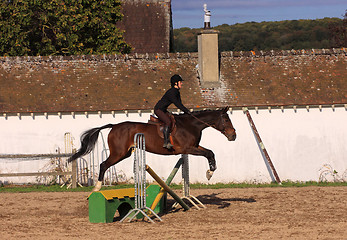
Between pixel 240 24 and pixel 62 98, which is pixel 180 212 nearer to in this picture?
pixel 62 98

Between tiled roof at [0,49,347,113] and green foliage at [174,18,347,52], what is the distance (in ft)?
232

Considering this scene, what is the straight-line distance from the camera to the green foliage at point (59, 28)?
2891 cm

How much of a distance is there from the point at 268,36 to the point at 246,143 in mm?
90678

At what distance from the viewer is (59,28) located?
29875 millimetres

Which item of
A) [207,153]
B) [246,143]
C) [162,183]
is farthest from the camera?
[246,143]

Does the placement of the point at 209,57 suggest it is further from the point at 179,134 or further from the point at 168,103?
the point at 179,134

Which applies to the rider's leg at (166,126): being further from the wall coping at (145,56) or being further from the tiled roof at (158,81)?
the wall coping at (145,56)

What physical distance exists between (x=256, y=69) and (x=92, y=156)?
7874 millimetres

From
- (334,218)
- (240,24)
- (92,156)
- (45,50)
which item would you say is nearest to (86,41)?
(45,50)

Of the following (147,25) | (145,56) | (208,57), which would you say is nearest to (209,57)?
(208,57)

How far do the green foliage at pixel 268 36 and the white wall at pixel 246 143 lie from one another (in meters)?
73.2

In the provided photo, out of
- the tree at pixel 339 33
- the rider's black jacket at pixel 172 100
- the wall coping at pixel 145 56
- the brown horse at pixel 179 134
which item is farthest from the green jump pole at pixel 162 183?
the tree at pixel 339 33

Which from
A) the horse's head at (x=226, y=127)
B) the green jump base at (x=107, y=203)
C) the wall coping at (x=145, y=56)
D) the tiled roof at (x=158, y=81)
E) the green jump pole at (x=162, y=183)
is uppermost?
the wall coping at (x=145, y=56)

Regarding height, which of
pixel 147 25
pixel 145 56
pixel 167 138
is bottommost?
pixel 167 138
